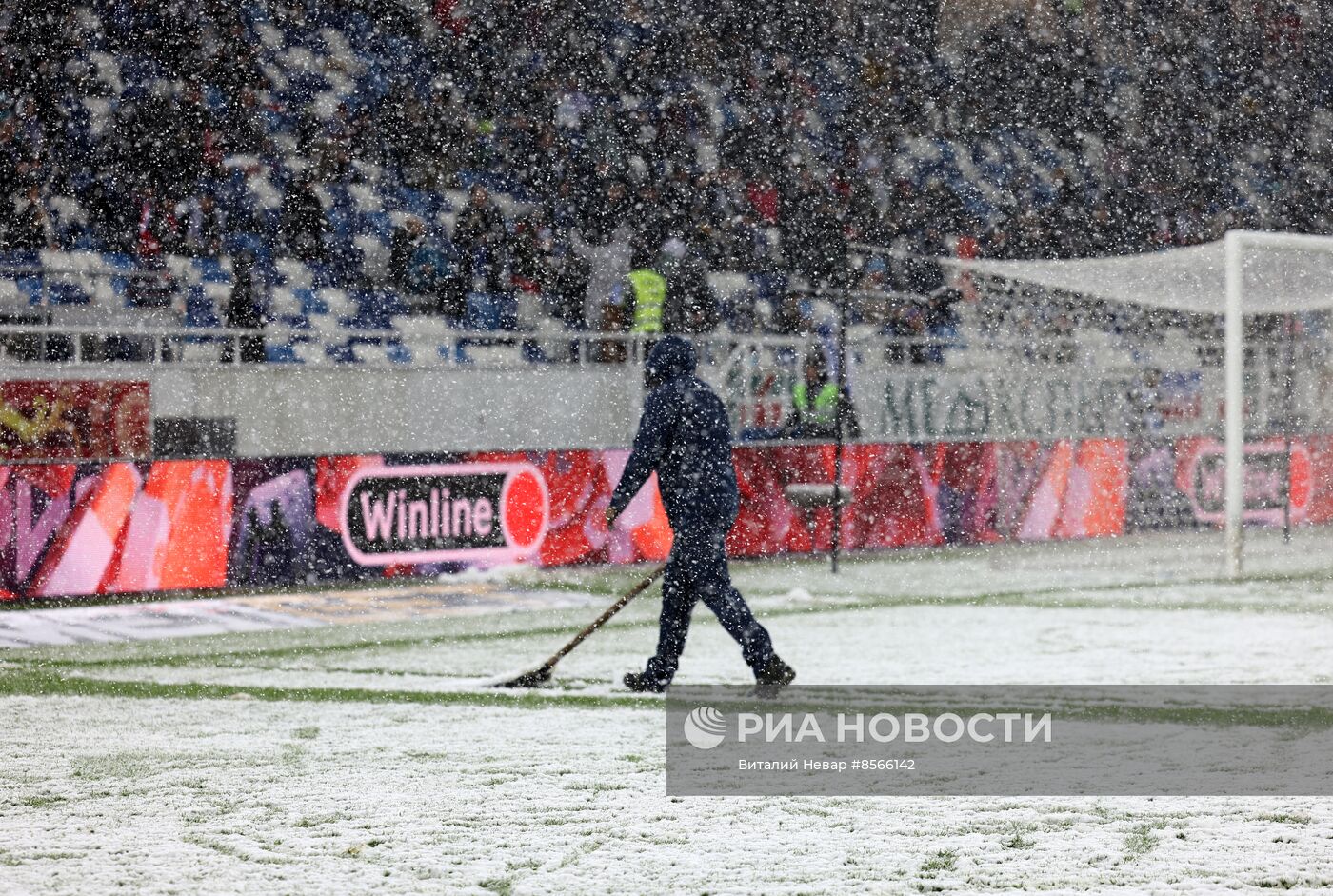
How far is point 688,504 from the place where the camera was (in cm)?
844

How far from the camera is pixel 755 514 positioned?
54.6ft

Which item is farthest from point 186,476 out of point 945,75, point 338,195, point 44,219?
point 945,75

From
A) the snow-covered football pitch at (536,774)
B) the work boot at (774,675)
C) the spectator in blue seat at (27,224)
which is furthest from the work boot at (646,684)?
the spectator in blue seat at (27,224)

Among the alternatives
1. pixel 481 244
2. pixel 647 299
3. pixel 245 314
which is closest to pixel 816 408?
pixel 647 299

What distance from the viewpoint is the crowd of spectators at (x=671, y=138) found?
57.0 feet

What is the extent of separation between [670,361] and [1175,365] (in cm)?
1313

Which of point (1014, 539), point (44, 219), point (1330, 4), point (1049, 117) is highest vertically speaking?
point (1330, 4)

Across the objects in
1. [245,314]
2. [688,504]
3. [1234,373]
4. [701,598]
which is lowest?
[701,598]

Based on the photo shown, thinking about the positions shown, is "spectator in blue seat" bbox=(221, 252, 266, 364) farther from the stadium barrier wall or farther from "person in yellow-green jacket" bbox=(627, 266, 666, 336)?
"person in yellow-green jacket" bbox=(627, 266, 666, 336)

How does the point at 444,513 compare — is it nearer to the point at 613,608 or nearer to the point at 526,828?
the point at 613,608

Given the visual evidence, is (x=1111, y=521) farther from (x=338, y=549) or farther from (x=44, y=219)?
(x=44, y=219)

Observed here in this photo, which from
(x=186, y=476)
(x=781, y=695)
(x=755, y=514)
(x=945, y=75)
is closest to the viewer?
(x=781, y=695)

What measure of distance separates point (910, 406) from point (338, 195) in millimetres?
6416
